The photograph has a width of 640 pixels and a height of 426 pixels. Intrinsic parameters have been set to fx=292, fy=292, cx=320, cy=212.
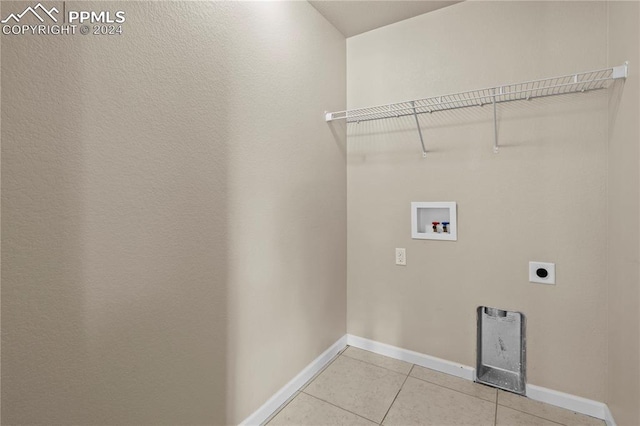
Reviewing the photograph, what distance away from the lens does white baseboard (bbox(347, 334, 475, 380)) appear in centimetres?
184

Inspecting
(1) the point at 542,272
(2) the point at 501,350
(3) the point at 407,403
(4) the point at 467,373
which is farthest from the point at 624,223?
(3) the point at 407,403

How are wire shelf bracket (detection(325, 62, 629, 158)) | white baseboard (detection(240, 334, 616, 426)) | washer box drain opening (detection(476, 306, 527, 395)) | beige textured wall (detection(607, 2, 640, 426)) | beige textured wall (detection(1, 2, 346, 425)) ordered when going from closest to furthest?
beige textured wall (detection(1, 2, 346, 425)), beige textured wall (detection(607, 2, 640, 426)), wire shelf bracket (detection(325, 62, 629, 158)), white baseboard (detection(240, 334, 616, 426)), washer box drain opening (detection(476, 306, 527, 395))

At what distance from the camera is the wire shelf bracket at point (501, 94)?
1395 mm

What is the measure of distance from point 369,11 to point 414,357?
2338 millimetres

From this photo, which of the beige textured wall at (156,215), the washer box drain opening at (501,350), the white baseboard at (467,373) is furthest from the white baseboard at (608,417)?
the beige textured wall at (156,215)

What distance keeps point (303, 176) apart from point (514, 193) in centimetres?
123

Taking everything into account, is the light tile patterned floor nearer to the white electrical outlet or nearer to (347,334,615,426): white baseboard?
(347,334,615,426): white baseboard

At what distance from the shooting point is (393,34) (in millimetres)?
2053

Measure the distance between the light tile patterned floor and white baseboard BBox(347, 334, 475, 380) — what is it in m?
0.04

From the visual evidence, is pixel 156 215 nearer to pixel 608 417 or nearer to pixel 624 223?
pixel 624 223

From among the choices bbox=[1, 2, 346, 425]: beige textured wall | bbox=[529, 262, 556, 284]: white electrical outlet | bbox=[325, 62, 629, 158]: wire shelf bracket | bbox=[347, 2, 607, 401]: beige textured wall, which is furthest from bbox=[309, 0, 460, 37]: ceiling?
bbox=[529, 262, 556, 284]: white electrical outlet

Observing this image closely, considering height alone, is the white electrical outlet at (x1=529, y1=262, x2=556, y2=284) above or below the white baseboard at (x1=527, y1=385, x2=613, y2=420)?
above

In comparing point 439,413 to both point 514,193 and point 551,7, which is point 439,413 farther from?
point 551,7

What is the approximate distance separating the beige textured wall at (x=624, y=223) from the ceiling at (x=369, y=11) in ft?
3.15
